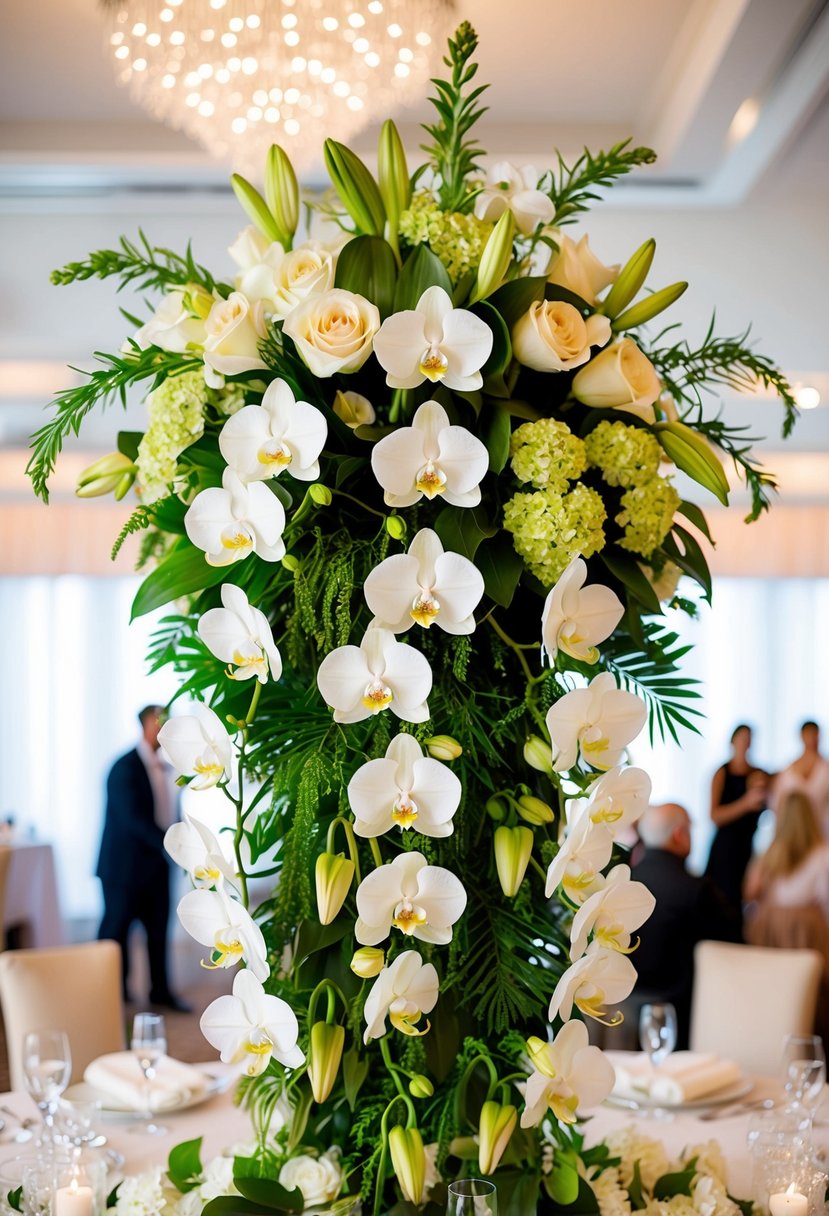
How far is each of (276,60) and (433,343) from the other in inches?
88.8

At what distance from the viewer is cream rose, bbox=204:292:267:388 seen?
1.28 m

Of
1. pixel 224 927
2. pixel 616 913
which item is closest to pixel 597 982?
pixel 616 913

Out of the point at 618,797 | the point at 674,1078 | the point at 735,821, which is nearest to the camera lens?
the point at 618,797

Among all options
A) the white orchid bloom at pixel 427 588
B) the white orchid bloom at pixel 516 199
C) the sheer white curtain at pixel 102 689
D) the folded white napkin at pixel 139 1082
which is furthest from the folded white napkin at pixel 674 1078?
the sheer white curtain at pixel 102 689

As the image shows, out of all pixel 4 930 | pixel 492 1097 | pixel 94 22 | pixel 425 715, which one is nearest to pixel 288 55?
pixel 94 22

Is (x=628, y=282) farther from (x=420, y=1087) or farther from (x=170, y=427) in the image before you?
(x=420, y=1087)

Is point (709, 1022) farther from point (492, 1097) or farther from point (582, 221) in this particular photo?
point (582, 221)

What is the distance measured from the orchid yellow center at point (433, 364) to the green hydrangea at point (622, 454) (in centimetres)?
22

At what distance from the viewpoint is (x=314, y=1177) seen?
1379 mm

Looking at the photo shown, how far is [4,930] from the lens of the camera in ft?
19.6

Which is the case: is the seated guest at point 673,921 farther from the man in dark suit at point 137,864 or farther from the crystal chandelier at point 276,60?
the man in dark suit at point 137,864

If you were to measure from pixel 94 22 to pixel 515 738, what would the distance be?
3286 millimetres

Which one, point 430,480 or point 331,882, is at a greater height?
point 430,480

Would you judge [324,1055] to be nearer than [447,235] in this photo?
Yes
